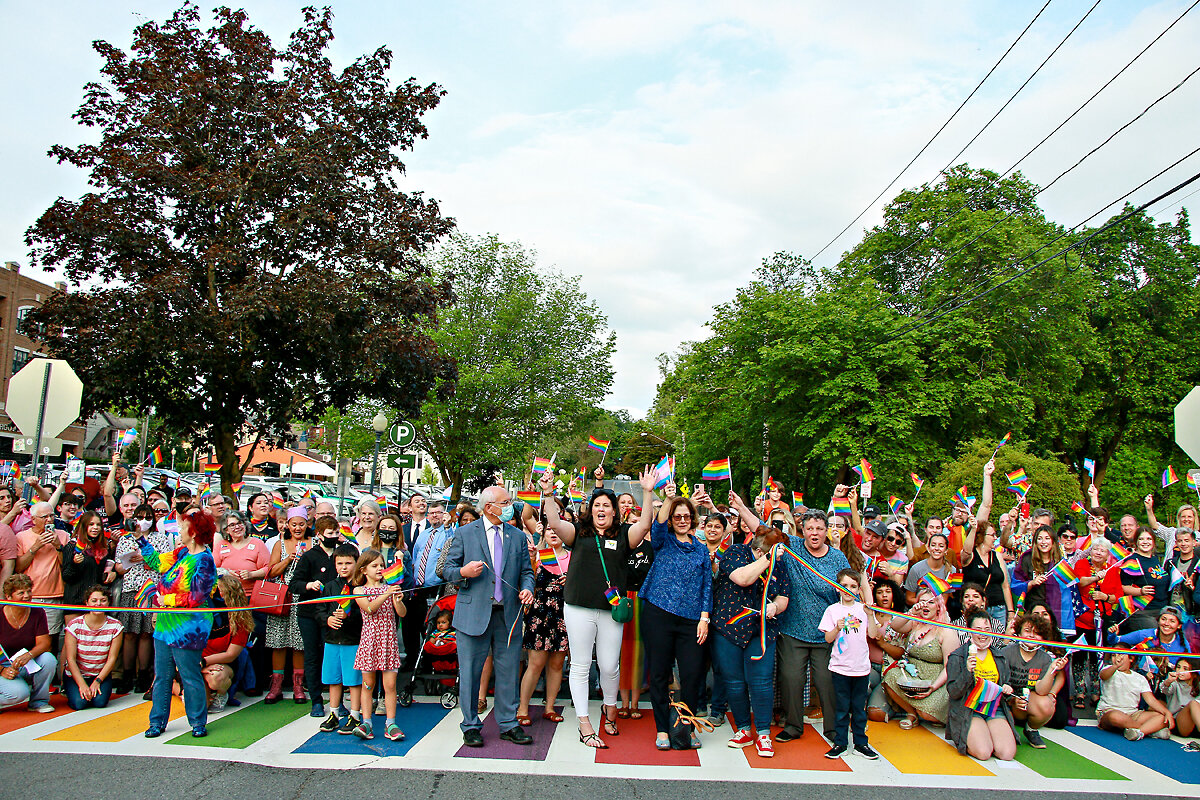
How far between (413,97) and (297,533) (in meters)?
9.21

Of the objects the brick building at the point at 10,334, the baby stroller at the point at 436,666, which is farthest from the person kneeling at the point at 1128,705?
the brick building at the point at 10,334

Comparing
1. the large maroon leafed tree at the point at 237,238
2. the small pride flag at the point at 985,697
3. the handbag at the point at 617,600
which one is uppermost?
the large maroon leafed tree at the point at 237,238

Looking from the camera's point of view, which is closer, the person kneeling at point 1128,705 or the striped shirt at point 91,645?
the person kneeling at point 1128,705

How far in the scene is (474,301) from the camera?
28047 mm

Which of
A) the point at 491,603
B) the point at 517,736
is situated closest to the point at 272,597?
the point at 491,603

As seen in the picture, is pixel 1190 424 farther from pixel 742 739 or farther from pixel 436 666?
pixel 436 666

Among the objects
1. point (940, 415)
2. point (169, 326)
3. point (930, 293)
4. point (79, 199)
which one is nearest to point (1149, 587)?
point (169, 326)

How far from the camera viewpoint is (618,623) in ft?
19.7

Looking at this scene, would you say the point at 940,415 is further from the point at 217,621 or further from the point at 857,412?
the point at 217,621

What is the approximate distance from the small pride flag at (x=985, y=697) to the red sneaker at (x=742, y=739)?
5.70ft

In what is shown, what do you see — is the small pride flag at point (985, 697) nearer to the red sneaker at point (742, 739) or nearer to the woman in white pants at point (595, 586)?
the red sneaker at point (742, 739)

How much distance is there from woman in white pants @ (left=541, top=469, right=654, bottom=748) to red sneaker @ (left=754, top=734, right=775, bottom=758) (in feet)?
3.68

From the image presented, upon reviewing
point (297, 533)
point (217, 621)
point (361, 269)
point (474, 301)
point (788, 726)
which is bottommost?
point (788, 726)

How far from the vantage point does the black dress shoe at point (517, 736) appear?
19.3 feet
